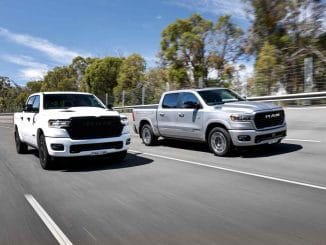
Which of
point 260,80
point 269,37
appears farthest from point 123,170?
point 269,37

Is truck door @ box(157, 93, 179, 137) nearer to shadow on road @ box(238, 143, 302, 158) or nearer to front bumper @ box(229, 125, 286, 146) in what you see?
shadow on road @ box(238, 143, 302, 158)

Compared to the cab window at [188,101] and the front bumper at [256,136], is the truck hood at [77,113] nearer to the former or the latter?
the cab window at [188,101]

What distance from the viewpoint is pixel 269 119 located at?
10430mm

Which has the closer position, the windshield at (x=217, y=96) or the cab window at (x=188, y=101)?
the windshield at (x=217, y=96)

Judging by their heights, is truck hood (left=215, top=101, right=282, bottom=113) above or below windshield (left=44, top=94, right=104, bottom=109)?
below

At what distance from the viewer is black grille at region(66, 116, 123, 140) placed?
9211mm

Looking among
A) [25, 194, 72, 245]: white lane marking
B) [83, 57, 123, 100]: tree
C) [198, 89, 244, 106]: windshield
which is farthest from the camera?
[83, 57, 123, 100]: tree

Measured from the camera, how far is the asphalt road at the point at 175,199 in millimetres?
4867

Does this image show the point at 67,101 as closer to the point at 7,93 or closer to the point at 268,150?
the point at 268,150

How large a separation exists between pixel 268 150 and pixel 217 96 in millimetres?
2058

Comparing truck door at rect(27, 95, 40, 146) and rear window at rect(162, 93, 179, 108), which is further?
rear window at rect(162, 93, 179, 108)

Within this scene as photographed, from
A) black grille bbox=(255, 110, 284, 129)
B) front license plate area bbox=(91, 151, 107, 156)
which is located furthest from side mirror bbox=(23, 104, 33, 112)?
black grille bbox=(255, 110, 284, 129)

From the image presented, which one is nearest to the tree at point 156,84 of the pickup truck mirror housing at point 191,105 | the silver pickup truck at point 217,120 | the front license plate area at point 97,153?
the silver pickup truck at point 217,120

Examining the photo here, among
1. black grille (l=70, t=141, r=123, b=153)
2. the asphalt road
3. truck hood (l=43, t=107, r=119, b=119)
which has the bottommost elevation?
the asphalt road
